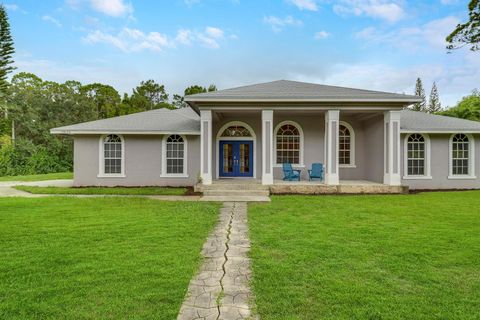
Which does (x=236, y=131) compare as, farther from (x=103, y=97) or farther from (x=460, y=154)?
(x=103, y=97)


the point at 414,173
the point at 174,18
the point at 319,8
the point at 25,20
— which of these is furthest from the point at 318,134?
the point at 25,20

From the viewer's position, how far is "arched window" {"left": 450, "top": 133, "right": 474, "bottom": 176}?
1392 centimetres

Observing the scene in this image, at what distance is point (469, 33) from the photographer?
11.0 m

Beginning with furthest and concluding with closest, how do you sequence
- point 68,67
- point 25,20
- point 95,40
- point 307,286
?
1. point 68,67
2. point 95,40
3. point 25,20
4. point 307,286

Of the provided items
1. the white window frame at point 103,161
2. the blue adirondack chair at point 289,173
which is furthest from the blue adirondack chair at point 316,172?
the white window frame at point 103,161

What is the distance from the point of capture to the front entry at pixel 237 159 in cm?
1498

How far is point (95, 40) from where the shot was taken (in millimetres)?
21359

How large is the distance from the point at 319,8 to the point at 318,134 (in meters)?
8.44

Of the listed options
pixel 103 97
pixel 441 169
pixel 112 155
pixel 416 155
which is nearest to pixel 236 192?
pixel 112 155

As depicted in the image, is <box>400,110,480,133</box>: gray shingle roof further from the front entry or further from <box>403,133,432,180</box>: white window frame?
the front entry

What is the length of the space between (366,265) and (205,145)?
9097 mm

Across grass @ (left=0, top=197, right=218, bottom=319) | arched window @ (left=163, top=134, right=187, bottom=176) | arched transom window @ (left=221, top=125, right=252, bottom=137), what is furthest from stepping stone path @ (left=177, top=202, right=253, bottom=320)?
arched transom window @ (left=221, top=125, right=252, bottom=137)

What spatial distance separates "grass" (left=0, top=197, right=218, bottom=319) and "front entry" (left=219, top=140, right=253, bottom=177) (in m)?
6.91

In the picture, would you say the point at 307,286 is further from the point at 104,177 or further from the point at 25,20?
the point at 25,20
